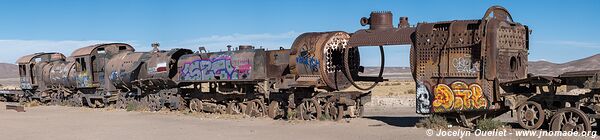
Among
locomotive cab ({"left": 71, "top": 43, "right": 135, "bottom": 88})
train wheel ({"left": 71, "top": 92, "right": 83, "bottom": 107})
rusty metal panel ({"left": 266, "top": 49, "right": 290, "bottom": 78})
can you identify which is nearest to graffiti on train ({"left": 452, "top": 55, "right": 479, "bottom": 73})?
rusty metal panel ({"left": 266, "top": 49, "right": 290, "bottom": 78})

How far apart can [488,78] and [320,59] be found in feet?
18.7

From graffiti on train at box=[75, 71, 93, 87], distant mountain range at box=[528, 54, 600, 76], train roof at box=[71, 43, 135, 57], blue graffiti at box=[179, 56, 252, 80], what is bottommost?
distant mountain range at box=[528, 54, 600, 76]

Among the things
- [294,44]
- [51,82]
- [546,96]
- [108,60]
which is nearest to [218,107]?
[294,44]

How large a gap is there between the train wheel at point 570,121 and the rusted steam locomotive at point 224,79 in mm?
6477

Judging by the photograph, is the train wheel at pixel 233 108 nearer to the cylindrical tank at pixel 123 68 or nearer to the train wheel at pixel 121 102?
the cylindrical tank at pixel 123 68

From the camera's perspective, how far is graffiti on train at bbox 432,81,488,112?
14.9 meters

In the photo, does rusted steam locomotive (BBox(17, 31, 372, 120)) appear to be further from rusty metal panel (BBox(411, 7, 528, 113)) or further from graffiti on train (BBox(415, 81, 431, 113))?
rusty metal panel (BBox(411, 7, 528, 113))

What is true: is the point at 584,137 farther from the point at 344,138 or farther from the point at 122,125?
the point at 122,125

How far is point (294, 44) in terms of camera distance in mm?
19797

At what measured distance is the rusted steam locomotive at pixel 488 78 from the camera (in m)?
13.8

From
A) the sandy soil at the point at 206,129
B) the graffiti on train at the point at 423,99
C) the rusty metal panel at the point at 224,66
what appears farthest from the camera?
the rusty metal panel at the point at 224,66

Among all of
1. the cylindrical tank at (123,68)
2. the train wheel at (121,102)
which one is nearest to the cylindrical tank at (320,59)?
the cylindrical tank at (123,68)

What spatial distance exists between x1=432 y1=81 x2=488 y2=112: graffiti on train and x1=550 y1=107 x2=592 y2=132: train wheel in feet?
5.52

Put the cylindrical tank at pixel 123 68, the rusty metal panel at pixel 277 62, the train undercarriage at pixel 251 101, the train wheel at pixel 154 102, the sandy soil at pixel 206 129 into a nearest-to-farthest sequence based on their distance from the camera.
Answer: the sandy soil at pixel 206 129 < the train undercarriage at pixel 251 101 < the rusty metal panel at pixel 277 62 < the train wheel at pixel 154 102 < the cylindrical tank at pixel 123 68
